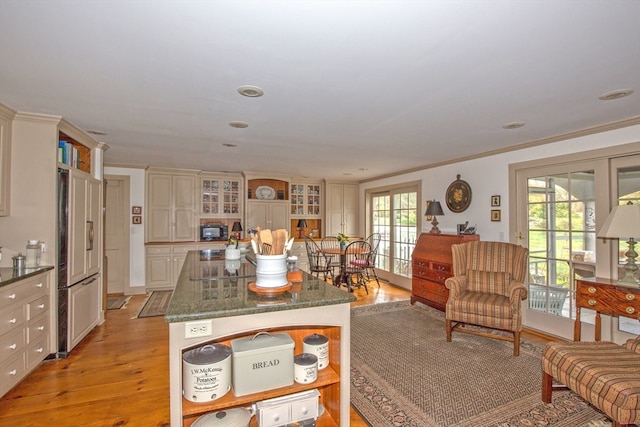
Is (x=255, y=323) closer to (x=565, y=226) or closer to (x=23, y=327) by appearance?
(x=23, y=327)

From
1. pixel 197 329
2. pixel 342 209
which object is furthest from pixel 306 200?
pixel 197 329

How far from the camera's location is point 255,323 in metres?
1.45

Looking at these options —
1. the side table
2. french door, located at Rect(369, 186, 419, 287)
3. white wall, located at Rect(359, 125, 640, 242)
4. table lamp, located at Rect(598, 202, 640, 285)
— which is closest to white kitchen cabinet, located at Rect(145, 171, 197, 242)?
french door, located at Rect(369, 186, 419, 287)

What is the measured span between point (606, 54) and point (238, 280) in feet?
8.12

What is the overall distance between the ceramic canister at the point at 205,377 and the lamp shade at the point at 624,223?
312 centimetres

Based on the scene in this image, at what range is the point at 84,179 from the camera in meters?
3.34

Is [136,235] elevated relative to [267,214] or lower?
lower

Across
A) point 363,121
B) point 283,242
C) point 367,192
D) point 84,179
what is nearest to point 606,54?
point 363,121

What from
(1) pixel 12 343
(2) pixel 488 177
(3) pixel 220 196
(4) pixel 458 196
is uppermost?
(2) pixel 488 177

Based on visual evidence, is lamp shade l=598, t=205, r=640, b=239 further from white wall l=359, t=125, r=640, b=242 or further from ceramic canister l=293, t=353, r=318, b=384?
ceramic canister l=293, t=353, r=318, b=384

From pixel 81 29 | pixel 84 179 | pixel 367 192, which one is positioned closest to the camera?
pixel 81 29

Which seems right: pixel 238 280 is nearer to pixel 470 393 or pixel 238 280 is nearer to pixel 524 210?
pixel 470 393

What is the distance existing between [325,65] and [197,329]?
1.55m

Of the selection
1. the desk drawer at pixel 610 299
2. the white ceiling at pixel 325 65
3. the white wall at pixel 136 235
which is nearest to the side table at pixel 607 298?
the desk drawer at pixel 610 299
